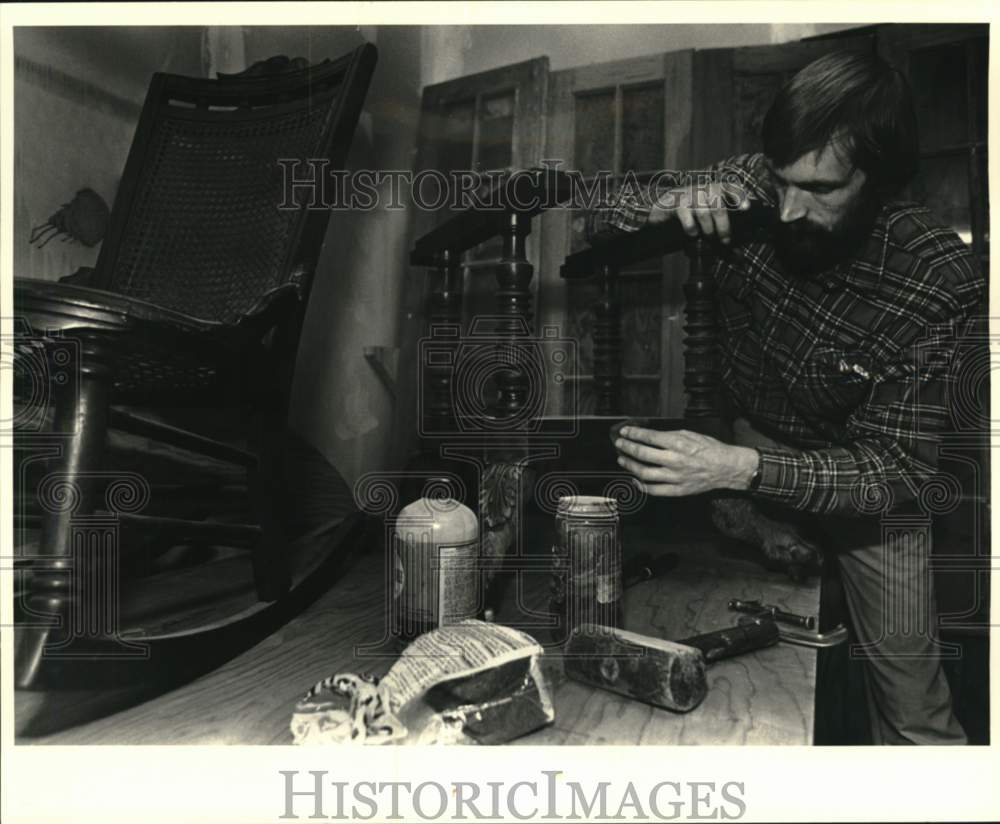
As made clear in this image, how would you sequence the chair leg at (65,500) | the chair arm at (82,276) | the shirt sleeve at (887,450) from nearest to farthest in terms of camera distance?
the chair leg at (65,500)
the shirt sleeve at (887,450)
the chair arm at (82,276)

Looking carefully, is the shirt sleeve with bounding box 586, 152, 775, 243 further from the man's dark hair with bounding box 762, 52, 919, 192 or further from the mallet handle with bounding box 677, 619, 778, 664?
the mallet handle with bounding box 677, 619, 778, 664

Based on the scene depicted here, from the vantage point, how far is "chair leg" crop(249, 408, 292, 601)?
1.10m

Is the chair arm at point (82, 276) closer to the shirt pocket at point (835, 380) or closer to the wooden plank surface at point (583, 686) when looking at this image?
the wooden plank surface at point (583, 686)

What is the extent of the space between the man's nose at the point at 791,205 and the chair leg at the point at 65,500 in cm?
90

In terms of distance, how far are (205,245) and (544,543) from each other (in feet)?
2.35

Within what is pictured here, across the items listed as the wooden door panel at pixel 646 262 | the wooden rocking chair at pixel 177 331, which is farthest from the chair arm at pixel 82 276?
the wooden door panel at pixel 646 262

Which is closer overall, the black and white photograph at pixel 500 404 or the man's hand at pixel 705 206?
the black and white photograph at pixel 500 404

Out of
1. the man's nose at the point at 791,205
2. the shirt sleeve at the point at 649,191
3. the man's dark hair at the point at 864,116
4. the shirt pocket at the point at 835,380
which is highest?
the man's dark hair at the point at 864,116

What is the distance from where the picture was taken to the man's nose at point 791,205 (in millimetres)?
1082

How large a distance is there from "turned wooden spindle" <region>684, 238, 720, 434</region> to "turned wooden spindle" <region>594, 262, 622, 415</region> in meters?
0.16

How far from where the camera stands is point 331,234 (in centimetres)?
137

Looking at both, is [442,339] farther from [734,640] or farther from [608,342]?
A: [734,640]

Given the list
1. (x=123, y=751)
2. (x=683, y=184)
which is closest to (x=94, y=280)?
(x=123, y=751)

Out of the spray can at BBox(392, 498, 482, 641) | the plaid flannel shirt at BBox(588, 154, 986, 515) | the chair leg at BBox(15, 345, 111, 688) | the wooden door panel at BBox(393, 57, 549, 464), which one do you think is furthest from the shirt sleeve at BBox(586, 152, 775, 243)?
the chair leg at BBox(15, 345, 111, 688)
